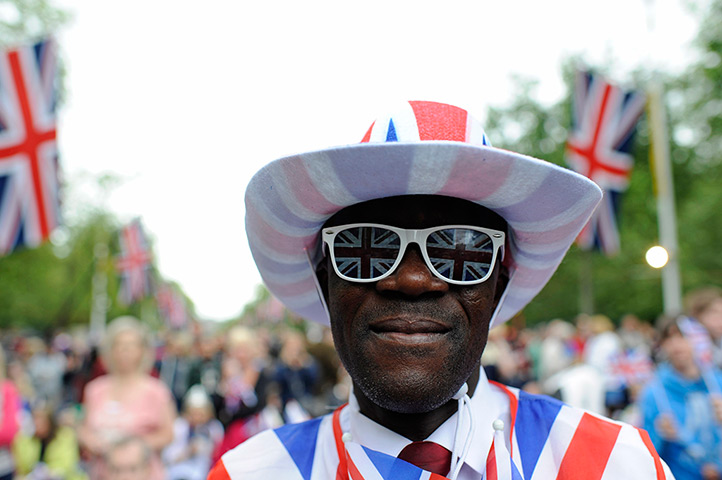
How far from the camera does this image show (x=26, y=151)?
605cm

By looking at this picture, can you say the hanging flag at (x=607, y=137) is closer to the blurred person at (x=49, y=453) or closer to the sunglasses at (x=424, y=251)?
the blurred person at (x=49, y=453)

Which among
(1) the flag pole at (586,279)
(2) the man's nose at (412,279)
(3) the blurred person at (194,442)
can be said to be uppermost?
(2) the man's nose at (412,279)

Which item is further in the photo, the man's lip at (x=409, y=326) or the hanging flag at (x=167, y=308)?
the hanging flag at (x=167, y=308)

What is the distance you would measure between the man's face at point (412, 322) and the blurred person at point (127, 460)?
2619 mm

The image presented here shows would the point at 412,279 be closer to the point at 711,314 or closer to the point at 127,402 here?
the point at 127,402

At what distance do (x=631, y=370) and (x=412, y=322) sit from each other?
609 cm

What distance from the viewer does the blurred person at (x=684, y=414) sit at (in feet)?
11.8

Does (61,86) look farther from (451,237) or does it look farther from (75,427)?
(451,237)

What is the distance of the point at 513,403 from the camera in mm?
1576

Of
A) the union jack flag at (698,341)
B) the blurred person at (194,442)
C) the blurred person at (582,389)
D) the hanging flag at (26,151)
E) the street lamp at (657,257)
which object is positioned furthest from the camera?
the hanging flag at (26,151)

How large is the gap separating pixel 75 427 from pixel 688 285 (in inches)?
919

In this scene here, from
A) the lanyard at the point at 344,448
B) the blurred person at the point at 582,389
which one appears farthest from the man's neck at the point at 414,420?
the blurred person at the point at 582,389

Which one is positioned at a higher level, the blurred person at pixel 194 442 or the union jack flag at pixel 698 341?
the union jack flag at pixel 698 341

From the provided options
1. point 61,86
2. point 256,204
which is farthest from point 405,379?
point 61,86
